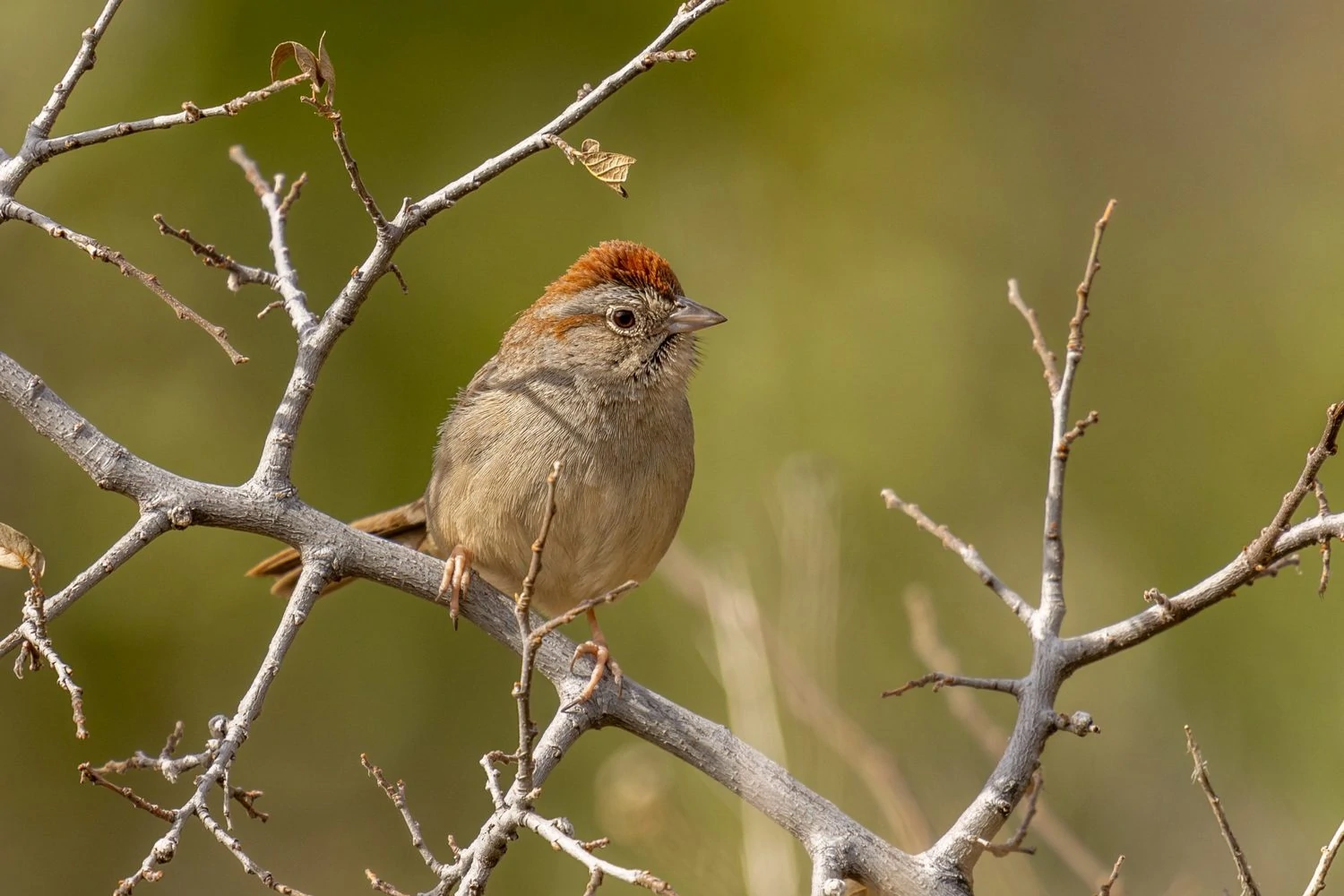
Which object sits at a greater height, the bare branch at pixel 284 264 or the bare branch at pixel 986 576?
the bare branch at pixel 284 264

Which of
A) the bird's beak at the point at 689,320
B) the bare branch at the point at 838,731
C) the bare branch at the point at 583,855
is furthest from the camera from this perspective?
the bird's beak at the point at 689,320

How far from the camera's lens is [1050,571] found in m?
3.48

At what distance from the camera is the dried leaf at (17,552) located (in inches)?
109

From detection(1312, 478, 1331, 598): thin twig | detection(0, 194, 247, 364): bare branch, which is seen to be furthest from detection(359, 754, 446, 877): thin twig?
detection(1312, 478, 1331, 598): thin twig

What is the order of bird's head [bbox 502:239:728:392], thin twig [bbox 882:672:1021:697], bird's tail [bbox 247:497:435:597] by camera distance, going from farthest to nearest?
bird's tail [bbox 247:497:435:597]
bird's head [bbox 502:239:728:392]
thin twig [bbox 882:672:1021:697]

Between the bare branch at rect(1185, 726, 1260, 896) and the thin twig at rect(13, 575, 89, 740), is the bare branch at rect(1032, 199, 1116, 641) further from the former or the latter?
the thin twig at rect(13, 575, 89, 740)

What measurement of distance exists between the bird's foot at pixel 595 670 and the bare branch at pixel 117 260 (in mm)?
1149

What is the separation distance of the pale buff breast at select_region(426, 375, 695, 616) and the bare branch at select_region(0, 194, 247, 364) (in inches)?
67.0

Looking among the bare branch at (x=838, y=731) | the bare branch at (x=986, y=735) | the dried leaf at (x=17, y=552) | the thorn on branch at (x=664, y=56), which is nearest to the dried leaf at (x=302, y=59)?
the thorn on branch at (x=664, y=56)

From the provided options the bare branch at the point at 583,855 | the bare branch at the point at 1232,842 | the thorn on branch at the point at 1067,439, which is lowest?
the bare branch at the point at 583,855

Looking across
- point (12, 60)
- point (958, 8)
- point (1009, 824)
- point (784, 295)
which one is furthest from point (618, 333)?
point (958, 8)

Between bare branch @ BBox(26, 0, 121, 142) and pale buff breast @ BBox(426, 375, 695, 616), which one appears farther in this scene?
pale buff breast @ BBox(426, 375, 695, 616)

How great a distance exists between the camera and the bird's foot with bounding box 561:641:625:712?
10.9 ft

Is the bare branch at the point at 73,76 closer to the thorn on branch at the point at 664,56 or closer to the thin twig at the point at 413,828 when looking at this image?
the thorn on branch at the point at 664,56
